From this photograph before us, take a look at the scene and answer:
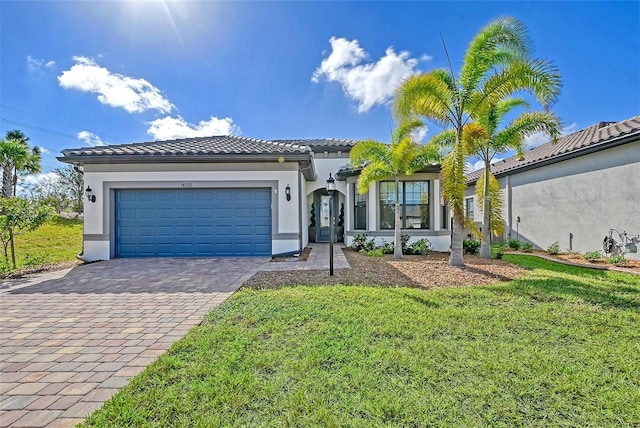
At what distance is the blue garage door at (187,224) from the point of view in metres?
9.95

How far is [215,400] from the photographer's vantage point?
7.68 ft

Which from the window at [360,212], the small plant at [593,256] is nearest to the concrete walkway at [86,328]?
the window at [360,212]

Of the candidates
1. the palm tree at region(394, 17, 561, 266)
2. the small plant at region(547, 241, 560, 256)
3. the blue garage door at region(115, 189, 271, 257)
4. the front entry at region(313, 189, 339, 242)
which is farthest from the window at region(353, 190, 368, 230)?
the small plant at region(547, 241, 560, 256)

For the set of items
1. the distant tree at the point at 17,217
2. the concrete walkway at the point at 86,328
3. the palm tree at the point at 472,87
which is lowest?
the concrete walkway at the point at 86,328

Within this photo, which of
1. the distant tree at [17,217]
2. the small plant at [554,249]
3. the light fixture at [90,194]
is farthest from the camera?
the small plant at [554,249]

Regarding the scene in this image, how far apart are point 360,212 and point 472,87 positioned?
6.39 metres

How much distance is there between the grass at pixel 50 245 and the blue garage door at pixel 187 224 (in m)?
2.38

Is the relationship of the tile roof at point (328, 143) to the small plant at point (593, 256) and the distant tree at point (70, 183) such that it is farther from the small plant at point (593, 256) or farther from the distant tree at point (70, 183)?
the distant tree at point (70, 183)

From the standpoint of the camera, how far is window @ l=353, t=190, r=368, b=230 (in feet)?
39.9

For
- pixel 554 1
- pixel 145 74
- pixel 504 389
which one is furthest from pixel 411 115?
pixel 145 74

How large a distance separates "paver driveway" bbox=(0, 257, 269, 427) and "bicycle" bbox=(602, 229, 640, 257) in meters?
11.7

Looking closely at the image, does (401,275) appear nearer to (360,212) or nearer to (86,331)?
(360,212)

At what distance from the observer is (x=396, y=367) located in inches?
112

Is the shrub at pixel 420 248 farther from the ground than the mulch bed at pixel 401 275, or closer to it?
farther from the ground
